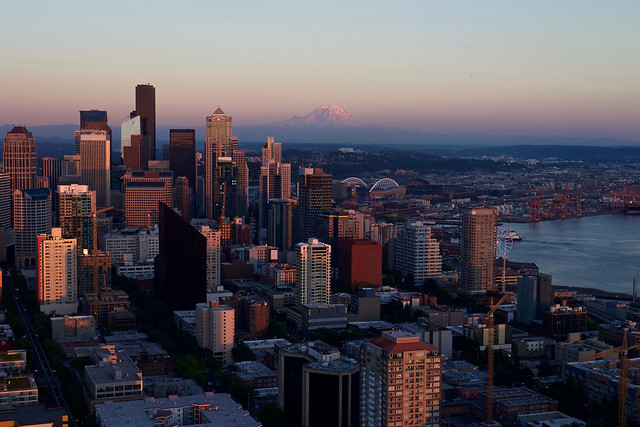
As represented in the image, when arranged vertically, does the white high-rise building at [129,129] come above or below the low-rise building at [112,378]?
above

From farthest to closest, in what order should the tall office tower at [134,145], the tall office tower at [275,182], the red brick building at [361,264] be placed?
the tall office tower at [134,145], the tall office tower at [275,182], the red brick building at [361,264]

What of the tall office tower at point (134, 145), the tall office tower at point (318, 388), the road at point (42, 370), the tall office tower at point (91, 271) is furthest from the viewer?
the tall office tower at point (134, 145)

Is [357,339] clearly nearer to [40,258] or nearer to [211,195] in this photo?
[40,258]

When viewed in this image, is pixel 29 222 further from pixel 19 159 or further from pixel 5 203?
pixel 19 159

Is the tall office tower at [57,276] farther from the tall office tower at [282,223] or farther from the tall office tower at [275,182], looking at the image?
the tall office tower at [275,182]

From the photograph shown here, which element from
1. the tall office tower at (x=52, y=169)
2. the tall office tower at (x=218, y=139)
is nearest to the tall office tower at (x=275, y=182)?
the tall office tower at (x=218, y=139)

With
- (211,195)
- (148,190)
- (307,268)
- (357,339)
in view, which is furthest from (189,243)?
(211,195)
